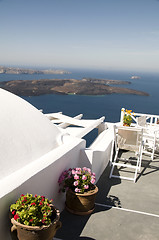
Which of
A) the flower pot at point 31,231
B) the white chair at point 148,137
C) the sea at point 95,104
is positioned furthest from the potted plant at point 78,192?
the sea at point 95,104

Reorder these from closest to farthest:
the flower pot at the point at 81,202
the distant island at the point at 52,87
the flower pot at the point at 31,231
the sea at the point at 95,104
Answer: the flower pot at the point at 31,231, the flower pot at the point at 81,202, the distant island at the point at 52,87, the sea at the point at 95,104

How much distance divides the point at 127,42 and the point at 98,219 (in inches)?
6568

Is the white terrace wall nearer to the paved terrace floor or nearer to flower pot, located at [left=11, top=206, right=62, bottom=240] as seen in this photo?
flower pot, located at [left=11, top=206, right=62, bottom=240]

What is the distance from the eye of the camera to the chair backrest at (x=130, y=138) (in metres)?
5.28

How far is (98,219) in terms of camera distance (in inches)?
131

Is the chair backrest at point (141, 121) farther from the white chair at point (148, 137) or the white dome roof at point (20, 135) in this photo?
the white dome roof at point (20, 135)

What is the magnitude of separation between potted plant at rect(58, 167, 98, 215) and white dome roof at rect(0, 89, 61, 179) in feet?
1.81

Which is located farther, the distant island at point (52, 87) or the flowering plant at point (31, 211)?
the distant island at point (52, 87)

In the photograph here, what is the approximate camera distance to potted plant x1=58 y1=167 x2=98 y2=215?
3.35 m

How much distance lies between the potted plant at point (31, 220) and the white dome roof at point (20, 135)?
0.63 metres

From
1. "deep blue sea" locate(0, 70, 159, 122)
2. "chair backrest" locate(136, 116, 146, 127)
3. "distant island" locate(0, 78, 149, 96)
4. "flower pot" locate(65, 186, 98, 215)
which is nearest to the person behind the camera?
"flower pot" locate(65, 186, 98, 215)

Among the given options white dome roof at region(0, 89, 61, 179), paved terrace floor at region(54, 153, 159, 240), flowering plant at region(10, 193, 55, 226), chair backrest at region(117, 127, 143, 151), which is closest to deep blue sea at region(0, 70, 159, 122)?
chair backrest at region(117, 127, 143, 151)

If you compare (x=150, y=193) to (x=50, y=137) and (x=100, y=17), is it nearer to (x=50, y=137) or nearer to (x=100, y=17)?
(x=50, y=137)

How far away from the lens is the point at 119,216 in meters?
3.46
